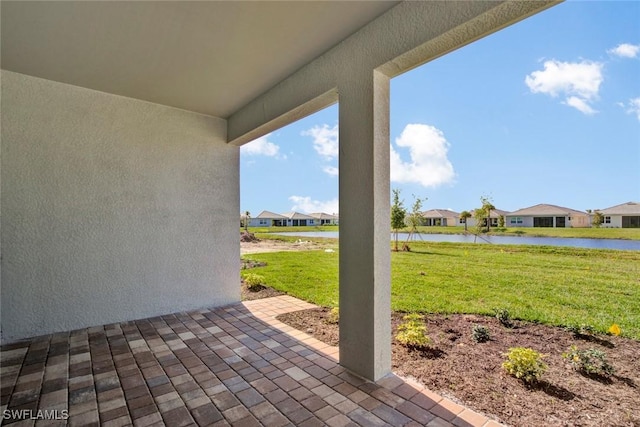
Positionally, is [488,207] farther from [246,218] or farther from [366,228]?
[246,218]

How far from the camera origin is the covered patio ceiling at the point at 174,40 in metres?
2.33

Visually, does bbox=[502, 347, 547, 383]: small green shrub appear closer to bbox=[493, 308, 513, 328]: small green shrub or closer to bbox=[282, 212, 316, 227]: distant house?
bbox=[493, 308, 513, 328]: small green shrub

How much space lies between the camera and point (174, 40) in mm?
2744

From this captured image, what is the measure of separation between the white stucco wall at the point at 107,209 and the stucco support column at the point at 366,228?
3.00 meters

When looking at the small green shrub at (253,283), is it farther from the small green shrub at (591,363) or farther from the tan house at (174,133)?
the small green shrub at (591,363)

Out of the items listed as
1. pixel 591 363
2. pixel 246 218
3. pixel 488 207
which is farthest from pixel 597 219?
pixel 246 218

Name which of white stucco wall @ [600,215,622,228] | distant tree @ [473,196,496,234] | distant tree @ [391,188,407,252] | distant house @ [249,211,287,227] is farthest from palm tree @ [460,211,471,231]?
distant house @ [249,211,287,227]

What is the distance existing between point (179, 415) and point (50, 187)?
344cm

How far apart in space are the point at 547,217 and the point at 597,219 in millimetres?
3228

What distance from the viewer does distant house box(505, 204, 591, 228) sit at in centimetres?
604

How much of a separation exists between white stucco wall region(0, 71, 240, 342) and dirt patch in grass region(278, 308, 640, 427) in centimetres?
236

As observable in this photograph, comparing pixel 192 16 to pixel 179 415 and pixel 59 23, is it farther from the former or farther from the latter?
pixel 179 415

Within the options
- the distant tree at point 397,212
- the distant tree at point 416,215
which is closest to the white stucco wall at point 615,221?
the distant tree at point 397,212

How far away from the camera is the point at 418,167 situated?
850cm
